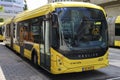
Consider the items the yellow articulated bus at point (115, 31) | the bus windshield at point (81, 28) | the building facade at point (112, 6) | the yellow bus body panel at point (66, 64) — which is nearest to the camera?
the yellow bus body panel at point (66, 64)

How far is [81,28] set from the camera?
9773 millimetres

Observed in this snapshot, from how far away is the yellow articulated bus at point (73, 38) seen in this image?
9.45 m

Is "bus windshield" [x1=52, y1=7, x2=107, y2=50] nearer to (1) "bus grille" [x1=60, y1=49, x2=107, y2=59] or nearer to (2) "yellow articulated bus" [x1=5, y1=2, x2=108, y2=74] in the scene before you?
(2) "yellow articulated bus" [x1=5, y1=2, x2=108, y2=74]

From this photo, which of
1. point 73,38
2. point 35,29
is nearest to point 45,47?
point 73,38

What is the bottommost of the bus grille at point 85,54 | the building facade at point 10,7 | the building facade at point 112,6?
the bus grille at point 85,54

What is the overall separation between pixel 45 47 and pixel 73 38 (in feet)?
3.95

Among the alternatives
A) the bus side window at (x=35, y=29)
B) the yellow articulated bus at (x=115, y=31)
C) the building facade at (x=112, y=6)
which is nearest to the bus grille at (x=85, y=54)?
the bus side window at (x=35, y=29)

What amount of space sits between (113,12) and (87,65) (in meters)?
31.1

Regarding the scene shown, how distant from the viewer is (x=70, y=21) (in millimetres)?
9641

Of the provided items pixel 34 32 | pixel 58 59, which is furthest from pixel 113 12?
pixel 58 59

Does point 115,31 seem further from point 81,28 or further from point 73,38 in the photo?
point 73,38

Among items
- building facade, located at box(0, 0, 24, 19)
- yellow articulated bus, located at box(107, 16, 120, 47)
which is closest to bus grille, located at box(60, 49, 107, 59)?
yellow articulated bus, located at box(107, 16, 120, 47)

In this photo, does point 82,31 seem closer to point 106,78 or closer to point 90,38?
point 90,38

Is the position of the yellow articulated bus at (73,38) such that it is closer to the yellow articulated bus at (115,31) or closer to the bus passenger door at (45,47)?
the bus passenger door at (45,47)
